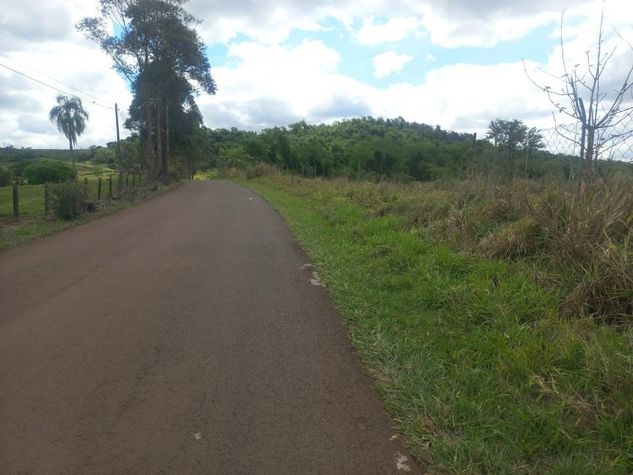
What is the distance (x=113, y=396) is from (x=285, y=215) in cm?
1243

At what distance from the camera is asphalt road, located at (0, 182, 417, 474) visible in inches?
123

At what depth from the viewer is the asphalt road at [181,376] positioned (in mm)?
3129

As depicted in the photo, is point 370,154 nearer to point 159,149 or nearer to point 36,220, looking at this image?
point 159,149

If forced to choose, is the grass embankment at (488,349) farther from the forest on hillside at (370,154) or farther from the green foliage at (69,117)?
the green foliage at (69,117)

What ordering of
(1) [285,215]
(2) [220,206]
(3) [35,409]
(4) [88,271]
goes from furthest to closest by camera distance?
(2) [220,206] → (1) [285,215] → (4) [88,271] → (3) [35,409]

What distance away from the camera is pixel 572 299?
4910 millimetres

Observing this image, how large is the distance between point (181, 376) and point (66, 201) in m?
11.7

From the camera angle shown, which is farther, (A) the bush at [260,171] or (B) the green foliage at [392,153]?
(A) the bush at [260,171]

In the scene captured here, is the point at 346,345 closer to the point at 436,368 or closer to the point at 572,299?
the point at 436,368

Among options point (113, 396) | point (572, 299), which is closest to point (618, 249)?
point (572, 299)

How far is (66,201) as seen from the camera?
1421 centimetres

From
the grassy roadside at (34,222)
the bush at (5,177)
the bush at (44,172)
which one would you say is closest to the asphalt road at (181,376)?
the grassy roadside at (34,222)

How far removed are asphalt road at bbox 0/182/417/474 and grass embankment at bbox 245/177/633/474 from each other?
0.30 m

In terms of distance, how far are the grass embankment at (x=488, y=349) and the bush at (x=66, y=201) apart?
30.2 feet
